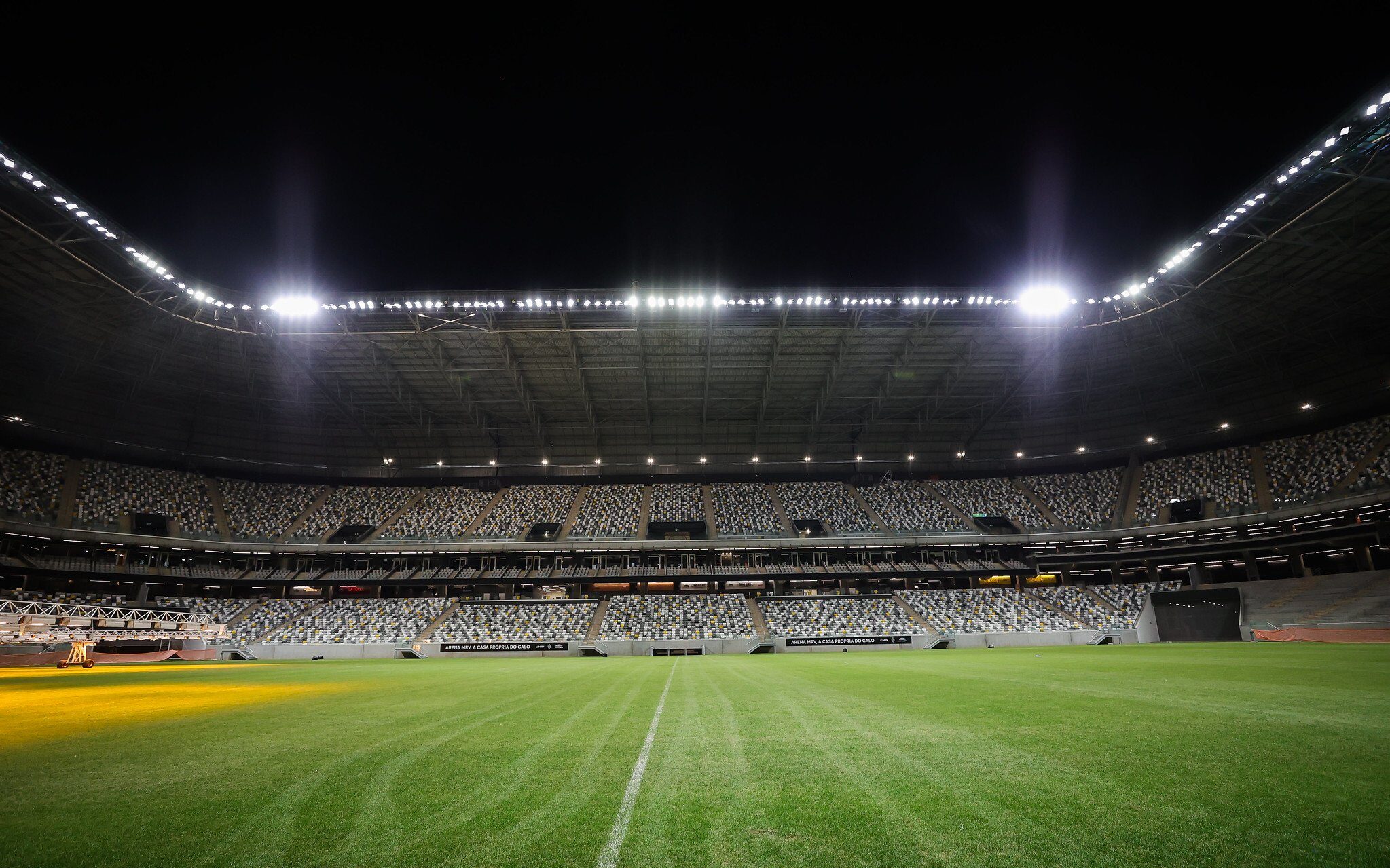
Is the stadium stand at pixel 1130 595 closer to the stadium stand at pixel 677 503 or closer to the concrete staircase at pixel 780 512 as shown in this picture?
the concrete staircase at pixel 780 512

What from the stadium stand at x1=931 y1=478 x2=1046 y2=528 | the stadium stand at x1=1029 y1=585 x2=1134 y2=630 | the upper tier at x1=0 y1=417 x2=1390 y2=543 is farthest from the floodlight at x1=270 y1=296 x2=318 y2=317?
the stadium stand at x1=1029 y1=585 x2=1134 y2=630

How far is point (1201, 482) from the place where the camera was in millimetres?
51375

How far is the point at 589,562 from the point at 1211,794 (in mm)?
53529

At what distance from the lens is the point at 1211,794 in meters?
4.74

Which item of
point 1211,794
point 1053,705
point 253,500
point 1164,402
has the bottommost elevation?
point 1053,705

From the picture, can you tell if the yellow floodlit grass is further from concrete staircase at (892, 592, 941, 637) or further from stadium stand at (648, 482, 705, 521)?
stadium stand at (648, 482, 705, 521)

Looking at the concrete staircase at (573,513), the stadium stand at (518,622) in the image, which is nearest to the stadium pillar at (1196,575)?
the stadium stand at (518,622)

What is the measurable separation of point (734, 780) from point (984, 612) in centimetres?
4907

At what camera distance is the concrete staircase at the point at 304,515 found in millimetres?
54125

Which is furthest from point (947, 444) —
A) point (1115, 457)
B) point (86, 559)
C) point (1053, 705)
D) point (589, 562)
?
point (86, 559)

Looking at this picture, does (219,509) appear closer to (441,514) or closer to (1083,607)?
(441,514)

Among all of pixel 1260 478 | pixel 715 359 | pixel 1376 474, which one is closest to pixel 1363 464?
pixel 1376 474

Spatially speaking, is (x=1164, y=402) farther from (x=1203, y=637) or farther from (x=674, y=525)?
(x=674, y=525)

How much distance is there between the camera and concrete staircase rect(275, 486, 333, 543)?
54.1 metres
